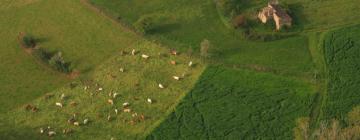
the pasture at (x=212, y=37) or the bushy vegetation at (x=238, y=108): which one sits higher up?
the pasture at (x=212, y=37)

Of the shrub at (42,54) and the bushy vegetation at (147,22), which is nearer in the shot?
the shrub at (42,54)

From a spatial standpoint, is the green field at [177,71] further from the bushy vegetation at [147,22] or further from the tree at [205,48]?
the tree at [205,48]

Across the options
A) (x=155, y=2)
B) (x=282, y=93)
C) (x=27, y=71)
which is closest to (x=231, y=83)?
(x=282, y=93)

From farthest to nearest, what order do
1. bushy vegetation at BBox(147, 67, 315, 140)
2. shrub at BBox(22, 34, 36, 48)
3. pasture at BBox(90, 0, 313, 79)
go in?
shrub at BBox(22, 34, 36, 48)
pasture at BBox(90, 0, 313, 79)
bushy vegetation at BBox(147, 67, 315, 140)

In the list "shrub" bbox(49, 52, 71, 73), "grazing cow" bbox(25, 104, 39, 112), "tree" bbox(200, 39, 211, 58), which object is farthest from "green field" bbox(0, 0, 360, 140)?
"shrub" bbox(49, 52, 71, 73)

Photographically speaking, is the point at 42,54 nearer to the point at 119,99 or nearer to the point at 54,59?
the point at 54,59

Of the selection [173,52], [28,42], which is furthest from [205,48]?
[28,42]

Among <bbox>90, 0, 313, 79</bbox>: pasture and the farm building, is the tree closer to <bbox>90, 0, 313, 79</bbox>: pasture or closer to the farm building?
<bbox>90, 0, 313, 79</bbox>: pasture

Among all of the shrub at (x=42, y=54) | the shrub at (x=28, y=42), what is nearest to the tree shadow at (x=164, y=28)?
the shrub at (x=42, y=54)
